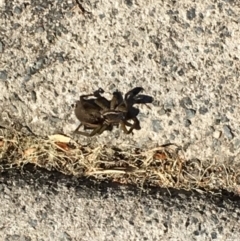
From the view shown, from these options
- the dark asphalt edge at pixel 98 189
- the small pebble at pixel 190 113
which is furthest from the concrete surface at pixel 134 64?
the dark asphalt edge at pixel 98 189

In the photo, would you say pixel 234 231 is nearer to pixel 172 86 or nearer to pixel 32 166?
pixel 172 86

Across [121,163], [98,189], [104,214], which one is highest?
[121,163]

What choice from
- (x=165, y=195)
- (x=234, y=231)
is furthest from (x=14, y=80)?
(x=234, y=231)

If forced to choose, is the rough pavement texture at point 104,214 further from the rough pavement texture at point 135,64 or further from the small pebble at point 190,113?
the small pebble at point 190,113

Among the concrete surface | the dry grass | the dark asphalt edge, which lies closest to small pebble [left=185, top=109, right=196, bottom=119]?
the concrete surface

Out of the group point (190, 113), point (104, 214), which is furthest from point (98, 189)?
point (190, 113)

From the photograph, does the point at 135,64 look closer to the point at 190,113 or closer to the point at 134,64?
the point at 134,64
